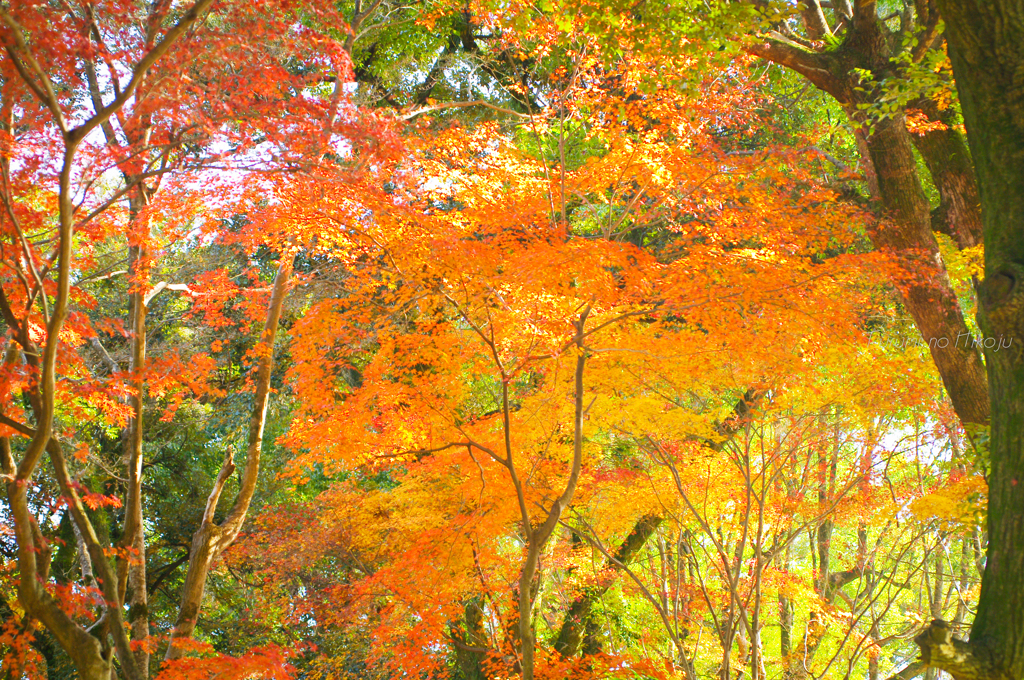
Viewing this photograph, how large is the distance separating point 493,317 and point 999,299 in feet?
13.4

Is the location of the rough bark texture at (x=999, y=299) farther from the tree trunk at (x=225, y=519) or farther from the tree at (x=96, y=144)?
the tree trunk at (x=225, y=519)

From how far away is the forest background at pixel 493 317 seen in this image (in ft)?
14.4

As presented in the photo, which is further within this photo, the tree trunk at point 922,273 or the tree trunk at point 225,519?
the tree trunk at point 225,519

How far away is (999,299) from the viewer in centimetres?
321

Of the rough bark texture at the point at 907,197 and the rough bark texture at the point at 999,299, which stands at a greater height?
the rough bark texture at the point at 907,197

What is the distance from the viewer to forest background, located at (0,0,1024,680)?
4387 millimetres

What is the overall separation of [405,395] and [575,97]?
3282mm

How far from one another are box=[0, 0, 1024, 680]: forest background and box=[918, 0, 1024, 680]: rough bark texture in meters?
0.03

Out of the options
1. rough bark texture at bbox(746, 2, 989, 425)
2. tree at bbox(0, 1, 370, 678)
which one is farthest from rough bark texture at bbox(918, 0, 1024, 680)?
tree at bbox(0, 1, 370, 678)

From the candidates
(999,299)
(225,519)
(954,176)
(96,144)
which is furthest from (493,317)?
(954,176)

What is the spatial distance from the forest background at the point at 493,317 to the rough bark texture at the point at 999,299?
30mm

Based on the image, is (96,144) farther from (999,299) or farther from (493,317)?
(999,299)

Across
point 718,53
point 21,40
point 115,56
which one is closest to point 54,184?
point 115,56

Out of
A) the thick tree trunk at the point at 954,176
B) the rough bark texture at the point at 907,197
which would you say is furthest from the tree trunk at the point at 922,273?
the thick tree trunk at the point at 954,176
